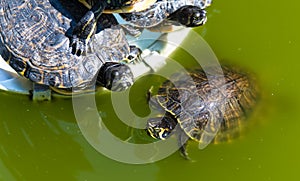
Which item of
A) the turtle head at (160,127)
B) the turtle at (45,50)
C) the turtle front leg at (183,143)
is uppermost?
the turtle at (45,50)

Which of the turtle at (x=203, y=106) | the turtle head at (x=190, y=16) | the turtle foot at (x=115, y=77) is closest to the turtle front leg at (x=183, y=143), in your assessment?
the turtle at (x=203, y=106)

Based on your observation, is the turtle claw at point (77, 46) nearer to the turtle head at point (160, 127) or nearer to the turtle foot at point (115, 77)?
the turtle foot at point (115, 77)

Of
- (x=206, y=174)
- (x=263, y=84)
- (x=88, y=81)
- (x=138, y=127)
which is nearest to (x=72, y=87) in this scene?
(x=88, y=81)

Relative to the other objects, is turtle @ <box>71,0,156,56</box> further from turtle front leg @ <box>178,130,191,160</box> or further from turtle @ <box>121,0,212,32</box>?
turtle front leg @ <box>178,130,191,160</box>

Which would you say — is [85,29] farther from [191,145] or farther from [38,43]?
[191,145]

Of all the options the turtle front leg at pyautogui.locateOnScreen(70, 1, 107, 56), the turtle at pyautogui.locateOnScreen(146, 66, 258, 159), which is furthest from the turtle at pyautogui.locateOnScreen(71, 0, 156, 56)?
the turtle at pyautogui.locateOnScreen(146, 66, 258, 159)
